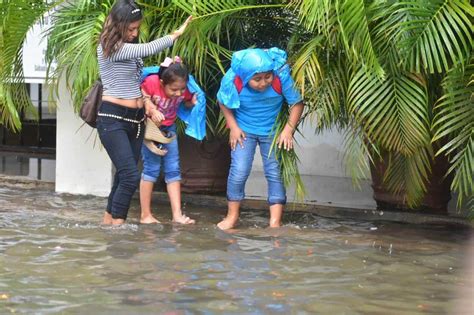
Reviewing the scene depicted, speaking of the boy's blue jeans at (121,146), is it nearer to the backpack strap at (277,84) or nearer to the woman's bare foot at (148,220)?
the woman's bare foot at (148,220)

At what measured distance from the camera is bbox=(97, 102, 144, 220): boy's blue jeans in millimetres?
6957

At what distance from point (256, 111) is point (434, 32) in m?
1.46

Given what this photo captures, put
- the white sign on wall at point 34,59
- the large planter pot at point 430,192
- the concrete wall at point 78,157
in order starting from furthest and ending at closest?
the white sign on wall at point 34,59 < the concrete wall at point 78,157 < the large planter pot at point 430,192

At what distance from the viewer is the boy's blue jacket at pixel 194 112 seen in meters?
7.31

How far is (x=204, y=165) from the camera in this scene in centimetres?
880

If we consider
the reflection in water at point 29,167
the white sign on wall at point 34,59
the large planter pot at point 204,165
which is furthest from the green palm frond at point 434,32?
the reflection in water at point 29,167

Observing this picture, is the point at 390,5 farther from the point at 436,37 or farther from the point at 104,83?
the point at 104,83

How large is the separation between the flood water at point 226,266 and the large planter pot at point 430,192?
412 mm

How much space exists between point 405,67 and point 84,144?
3462mm

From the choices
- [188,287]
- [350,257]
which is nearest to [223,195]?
[350,257]

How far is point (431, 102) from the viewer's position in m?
6.91

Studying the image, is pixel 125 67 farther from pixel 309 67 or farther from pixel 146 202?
pixel 309 67

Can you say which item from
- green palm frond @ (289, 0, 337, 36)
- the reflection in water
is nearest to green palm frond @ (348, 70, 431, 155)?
green palm frond @ (289, 0, 337, 36)

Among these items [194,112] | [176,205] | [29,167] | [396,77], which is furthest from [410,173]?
[29,167]
